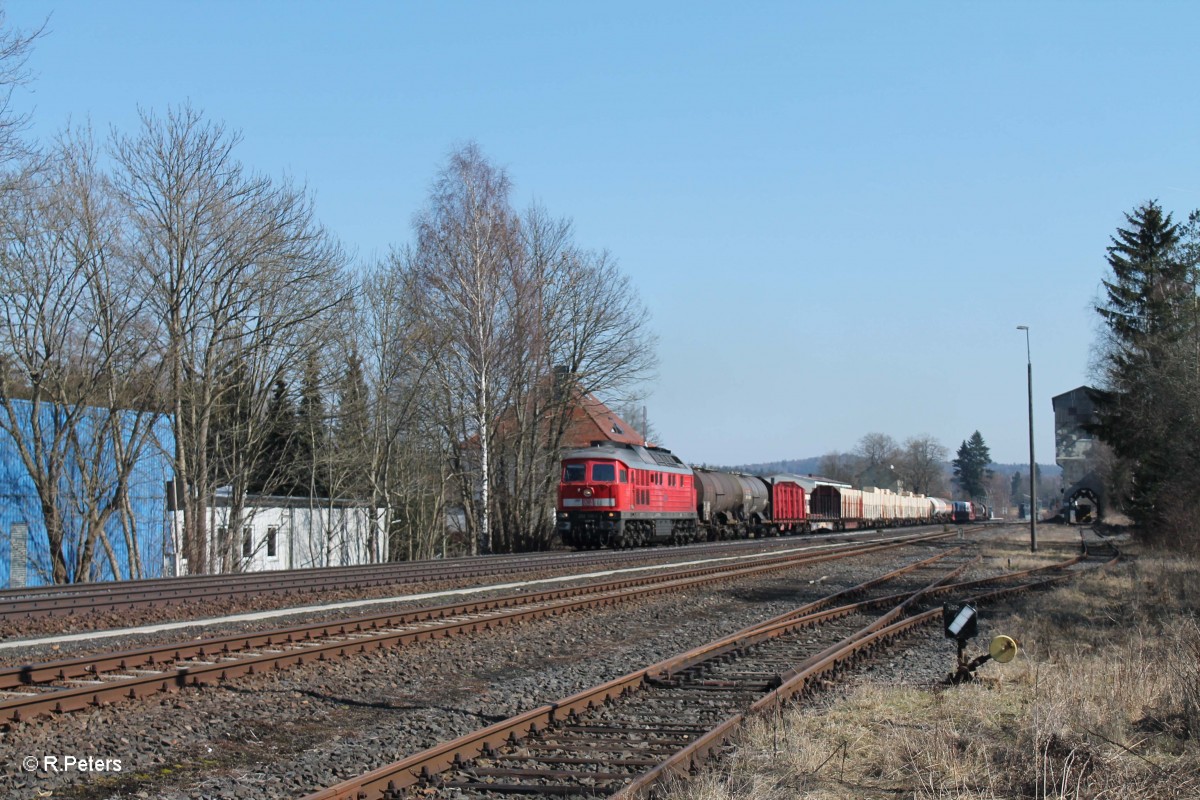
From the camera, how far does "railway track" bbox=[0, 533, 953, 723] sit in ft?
27.6

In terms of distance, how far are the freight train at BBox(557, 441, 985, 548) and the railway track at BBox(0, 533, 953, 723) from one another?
15.4 m

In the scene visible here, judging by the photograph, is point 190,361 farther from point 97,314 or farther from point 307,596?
point 307,596

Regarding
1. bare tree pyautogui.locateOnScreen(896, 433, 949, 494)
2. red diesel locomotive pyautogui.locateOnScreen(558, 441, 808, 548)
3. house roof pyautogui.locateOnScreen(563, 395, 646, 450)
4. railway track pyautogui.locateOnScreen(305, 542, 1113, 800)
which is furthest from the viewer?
bare tree pyautogui.locateOnScreen(896, 433, 949, 494)

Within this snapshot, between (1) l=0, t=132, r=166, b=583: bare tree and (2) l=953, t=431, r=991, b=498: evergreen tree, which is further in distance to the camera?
(2) l=953, t=431, r=991, b=498: evergreen tree

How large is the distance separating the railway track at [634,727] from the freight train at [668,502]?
1943 cm

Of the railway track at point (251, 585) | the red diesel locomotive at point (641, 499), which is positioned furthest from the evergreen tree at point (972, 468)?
the railway track at point (251, 585)

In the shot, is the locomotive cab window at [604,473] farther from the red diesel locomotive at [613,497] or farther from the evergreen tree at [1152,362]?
the evergreen tree at [1152,362]

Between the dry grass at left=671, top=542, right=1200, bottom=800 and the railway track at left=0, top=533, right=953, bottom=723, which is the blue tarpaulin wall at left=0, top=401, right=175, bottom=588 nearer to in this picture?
the railway track at left=0, top=533, right=953, bottom=723

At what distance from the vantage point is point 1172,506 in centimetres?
2992

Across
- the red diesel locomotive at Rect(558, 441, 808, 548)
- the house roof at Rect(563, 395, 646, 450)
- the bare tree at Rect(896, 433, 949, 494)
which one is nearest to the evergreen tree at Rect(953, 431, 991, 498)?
the bare tree at Rect(896, 433, 949, 494)

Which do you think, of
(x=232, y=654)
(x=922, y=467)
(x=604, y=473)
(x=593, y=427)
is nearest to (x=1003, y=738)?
(x=232, y=654)

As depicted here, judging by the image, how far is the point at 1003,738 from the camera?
23.8 feet

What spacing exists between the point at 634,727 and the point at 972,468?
581 feet

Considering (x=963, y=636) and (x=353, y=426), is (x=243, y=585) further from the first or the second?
(x=353, y=426)
